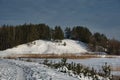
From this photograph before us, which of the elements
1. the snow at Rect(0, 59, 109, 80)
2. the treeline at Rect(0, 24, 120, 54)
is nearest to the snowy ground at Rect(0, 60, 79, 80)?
the snow at Rect(0, 59, 109, 80)

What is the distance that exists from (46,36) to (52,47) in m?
7.99

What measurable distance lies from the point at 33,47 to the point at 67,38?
31122 millimetres

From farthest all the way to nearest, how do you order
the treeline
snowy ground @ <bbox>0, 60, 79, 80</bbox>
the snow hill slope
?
the snow hill slope < the treeline < snowy ground @ <bbox>0, 60, 79, 80</bbox>

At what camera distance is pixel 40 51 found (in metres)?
155

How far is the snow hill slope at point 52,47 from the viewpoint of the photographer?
15234cm

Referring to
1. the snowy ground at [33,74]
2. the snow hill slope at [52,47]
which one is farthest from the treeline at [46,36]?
the snowy ground at [33,74]

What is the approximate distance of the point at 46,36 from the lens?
165 meters

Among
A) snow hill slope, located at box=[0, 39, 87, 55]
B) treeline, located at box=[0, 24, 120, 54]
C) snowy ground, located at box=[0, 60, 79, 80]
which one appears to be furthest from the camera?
snow hill slope, located at box=[0, 39, 87, 55]

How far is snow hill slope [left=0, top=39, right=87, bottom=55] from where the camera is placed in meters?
152

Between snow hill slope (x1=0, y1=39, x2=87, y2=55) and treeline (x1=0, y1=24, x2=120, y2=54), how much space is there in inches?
109

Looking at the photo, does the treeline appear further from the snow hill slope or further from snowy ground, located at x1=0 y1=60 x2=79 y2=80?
snowy ground, located at x1=0 y1=60 x2=79 y2=80

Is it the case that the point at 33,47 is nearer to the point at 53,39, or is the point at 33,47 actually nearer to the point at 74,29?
the point at 53,39

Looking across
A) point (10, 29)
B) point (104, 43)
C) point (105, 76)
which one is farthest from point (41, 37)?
point (105, 76)

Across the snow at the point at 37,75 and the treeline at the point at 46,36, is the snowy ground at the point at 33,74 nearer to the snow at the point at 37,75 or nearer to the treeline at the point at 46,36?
the snow at the point at 37,75
